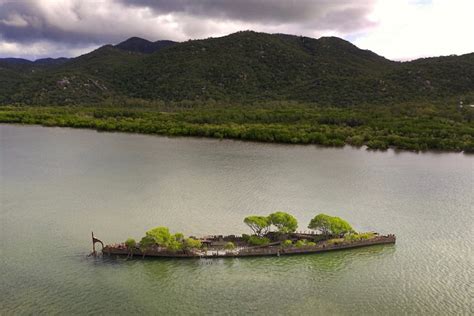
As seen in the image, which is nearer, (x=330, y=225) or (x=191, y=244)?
(x=191, y=244)

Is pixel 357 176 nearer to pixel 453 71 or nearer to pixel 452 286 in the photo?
pixel 452 286

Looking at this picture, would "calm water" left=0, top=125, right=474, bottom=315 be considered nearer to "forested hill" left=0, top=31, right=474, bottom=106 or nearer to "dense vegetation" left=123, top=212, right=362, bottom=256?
"dense vegetation" left=123, top=212, right=362, bottom=256

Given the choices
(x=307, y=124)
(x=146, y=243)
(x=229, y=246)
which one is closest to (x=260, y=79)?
(x=307, y=124)

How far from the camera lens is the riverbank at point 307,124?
87.2 m

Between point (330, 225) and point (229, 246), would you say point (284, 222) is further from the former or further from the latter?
point (229, 246)

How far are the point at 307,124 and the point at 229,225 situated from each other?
216ft

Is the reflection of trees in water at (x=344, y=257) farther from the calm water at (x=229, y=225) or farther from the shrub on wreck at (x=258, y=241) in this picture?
the shrub on wreck at (x=258, y=241)

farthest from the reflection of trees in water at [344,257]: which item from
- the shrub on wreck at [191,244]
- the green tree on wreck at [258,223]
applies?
the shrub on wreck at [191,244]

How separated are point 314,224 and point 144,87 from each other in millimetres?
159944

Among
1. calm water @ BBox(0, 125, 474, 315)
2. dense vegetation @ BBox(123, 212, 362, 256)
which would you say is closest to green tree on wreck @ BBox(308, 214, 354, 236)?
dense vegetation @ BBox(123, 212, 362, 256)

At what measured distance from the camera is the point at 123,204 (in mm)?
47500

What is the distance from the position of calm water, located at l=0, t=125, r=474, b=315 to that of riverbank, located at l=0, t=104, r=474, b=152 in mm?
10290

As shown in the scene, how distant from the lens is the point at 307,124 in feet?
338

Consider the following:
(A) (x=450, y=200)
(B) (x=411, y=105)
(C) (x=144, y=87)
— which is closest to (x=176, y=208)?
(A) (x=450, y=200)
